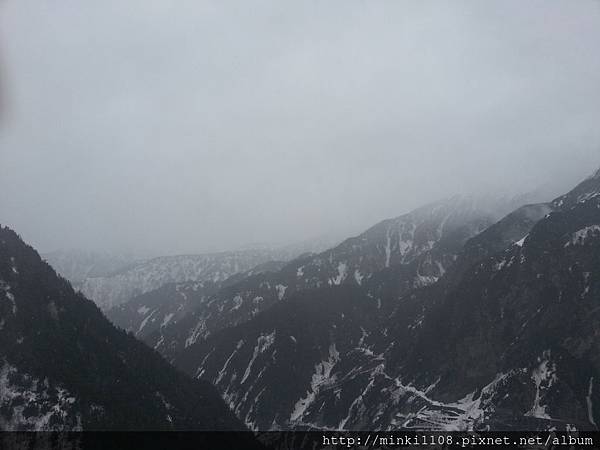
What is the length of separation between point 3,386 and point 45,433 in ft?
82.0

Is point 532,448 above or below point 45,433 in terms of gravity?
below

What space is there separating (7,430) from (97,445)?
2994cm

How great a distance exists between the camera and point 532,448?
19925cm

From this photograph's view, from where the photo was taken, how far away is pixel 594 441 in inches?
7697

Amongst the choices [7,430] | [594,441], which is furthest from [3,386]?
[594,441]

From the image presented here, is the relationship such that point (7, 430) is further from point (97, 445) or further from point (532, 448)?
point (532, 448)

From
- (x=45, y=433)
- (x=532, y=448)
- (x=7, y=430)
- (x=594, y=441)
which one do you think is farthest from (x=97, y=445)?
(x=594, y=441)

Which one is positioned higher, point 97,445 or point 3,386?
point 3,386

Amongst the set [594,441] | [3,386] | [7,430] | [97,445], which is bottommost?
[594,441]

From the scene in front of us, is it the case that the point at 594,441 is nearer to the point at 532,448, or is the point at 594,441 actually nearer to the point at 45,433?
the point at 532,448

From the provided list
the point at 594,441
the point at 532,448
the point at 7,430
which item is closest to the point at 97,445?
the point at 7,430

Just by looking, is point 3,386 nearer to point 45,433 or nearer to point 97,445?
point 45,433

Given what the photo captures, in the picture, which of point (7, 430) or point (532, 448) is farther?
point (532, 448)

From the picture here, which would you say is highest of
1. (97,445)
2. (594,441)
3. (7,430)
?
(7,430)
